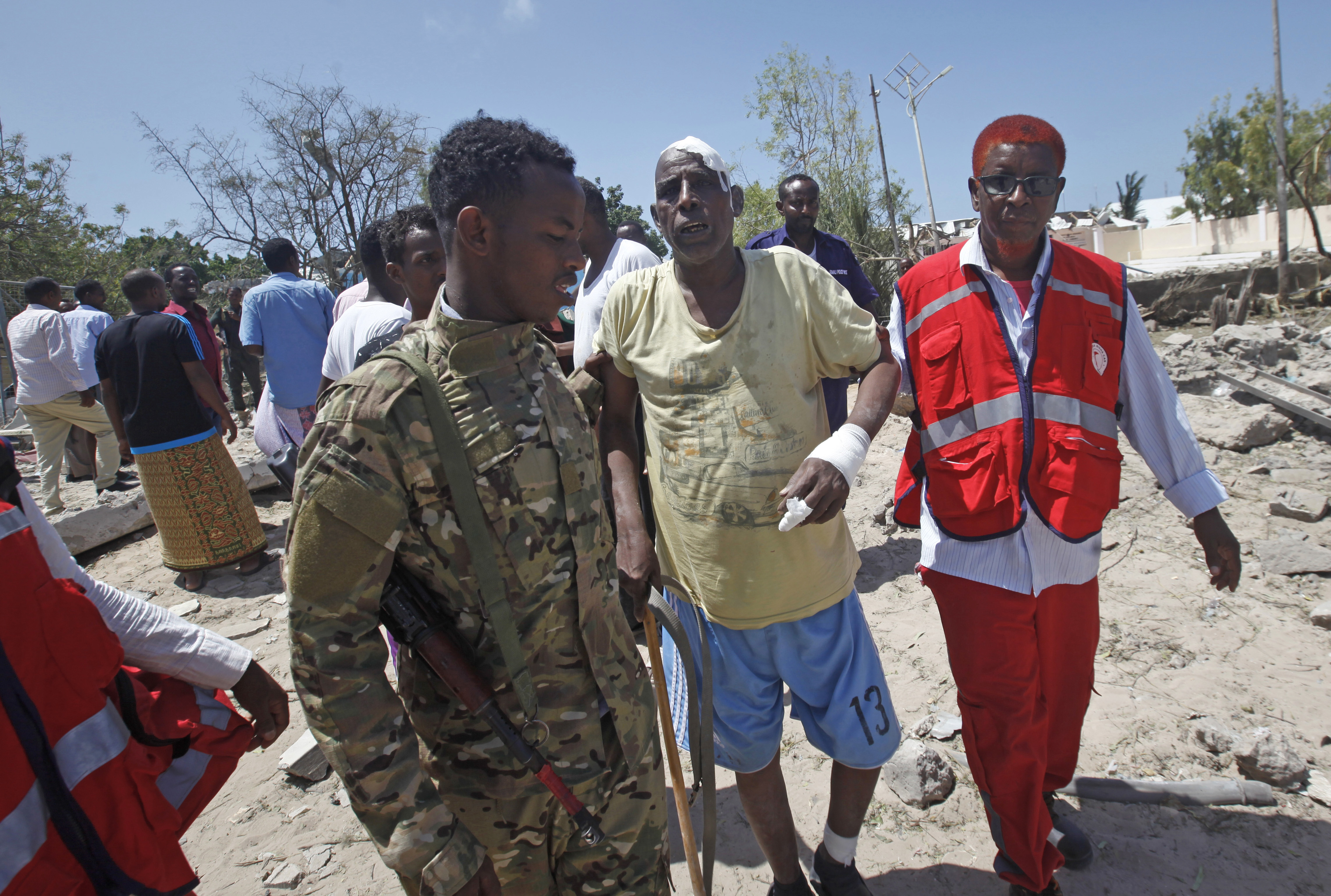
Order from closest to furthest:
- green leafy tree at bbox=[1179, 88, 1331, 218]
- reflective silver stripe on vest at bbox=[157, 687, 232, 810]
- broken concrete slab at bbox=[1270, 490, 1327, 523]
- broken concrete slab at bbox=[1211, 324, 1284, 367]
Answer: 1. reflective silver stripe on vest at bbox=[157, 687, 232, 810]
2. broken concrete slab at bbox=[1270, 490, 1327, 523]
3. broken concrete slab at bbox=[1211, 324, 1284, 367]
4. green leafy tree at bbox=[1179, 88, 1331, 218]

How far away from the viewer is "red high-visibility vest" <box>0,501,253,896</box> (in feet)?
4.12

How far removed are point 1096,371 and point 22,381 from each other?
8528mm

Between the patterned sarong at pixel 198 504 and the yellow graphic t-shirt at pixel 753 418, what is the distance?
13.7ft

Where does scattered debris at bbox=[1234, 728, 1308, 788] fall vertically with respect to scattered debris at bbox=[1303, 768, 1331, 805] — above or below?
above

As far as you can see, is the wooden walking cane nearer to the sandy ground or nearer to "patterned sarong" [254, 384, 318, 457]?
the sandy ground

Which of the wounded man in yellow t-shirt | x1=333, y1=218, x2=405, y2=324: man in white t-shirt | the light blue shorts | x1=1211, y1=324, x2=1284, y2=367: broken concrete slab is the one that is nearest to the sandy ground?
the wounded man in yellow t-shirt

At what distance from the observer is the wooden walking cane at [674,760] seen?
188 centimetres

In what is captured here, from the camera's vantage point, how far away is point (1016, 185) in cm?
205

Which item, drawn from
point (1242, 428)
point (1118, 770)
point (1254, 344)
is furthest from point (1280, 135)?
point (1118, 770)

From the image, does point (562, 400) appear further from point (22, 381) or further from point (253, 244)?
point (253, 244)

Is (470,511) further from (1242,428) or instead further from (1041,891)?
(1242,428)

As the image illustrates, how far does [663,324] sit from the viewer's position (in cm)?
205

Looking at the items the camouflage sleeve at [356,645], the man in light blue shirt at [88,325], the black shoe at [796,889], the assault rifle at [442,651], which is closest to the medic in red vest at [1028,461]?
the black shoe at [796,889]

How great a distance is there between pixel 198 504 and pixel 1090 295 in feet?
17.3
